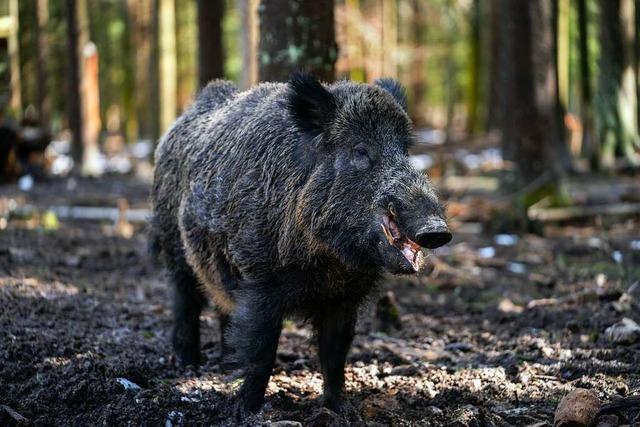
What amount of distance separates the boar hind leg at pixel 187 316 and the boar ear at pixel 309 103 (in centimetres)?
181

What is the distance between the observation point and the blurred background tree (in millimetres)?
7613

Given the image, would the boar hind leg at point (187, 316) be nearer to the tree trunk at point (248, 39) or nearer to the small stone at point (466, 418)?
the small stone at point (466, 418)

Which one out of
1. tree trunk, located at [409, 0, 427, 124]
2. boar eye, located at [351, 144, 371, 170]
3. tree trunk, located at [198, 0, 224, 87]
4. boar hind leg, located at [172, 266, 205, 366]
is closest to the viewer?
boar eye, located at [351, 144, 371, 170]

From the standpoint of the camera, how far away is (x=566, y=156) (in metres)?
18.2

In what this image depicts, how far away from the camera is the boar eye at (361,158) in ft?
14.7

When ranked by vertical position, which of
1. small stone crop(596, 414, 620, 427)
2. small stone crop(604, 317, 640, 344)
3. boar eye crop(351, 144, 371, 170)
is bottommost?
small stone crop(604, 317, 640, 344)

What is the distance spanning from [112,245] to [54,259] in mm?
1685

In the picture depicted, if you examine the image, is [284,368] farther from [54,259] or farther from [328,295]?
[54,259]

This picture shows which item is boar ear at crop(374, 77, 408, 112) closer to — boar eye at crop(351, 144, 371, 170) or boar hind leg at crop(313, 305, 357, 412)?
boar eye at crop(351, 144, 371, 170)

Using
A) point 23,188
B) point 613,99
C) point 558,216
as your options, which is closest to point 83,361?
point 558,216

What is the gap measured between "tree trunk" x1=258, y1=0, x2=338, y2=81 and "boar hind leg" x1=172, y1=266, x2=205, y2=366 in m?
2.14

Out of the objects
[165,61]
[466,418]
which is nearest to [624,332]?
[466,418]

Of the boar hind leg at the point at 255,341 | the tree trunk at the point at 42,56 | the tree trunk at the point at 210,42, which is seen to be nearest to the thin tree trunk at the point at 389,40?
the tree trunk at the point at 210,42

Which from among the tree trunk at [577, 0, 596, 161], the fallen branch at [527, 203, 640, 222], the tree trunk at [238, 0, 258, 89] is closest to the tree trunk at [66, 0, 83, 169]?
the tree trunk at [238, 0, 258, 89]
